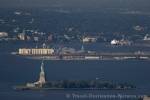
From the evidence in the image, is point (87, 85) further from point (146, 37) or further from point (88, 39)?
point (146, 37)

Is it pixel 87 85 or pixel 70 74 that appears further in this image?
pixel 70 74

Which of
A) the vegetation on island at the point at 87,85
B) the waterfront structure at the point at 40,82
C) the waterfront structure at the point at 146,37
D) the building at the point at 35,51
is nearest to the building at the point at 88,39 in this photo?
the waterfront structure at the point at 146,37

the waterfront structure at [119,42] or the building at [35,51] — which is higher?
the waterfront structure at [119,42]

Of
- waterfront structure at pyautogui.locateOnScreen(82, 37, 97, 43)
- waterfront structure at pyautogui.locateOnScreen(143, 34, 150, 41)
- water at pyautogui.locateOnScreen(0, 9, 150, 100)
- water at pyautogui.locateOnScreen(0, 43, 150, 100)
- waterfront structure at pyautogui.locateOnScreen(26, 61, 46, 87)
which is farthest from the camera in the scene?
waterfront structure at pyautogui.locateOnScreen(143, 34, 150, 41)

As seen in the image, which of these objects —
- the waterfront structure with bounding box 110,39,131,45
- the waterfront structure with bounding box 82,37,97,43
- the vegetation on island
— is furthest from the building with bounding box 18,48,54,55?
the vegetation on island

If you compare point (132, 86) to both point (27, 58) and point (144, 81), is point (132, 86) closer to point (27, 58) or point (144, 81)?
point (144, 81)

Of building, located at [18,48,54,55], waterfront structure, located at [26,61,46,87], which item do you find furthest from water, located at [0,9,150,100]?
building, located at [18,48,54,55]

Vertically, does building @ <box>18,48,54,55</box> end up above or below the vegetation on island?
above

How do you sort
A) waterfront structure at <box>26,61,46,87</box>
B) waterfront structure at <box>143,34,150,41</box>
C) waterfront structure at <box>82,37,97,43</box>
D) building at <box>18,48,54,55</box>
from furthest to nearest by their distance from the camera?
1. waterfront structure at <box>143,34,150,41</box>
2. waterfront structure at <box>82,37,97,43</box>
3. building at <box>18,48,54,55</box>
4. waterfront structure at <box>26,61,46,87</box>

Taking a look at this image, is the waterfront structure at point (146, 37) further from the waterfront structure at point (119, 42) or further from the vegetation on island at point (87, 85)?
the vegetation on island at point (87, 85)

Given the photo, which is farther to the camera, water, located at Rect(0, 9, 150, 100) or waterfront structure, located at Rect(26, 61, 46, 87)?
waterfront structure, located at Rect(26, 61, 46, 87)

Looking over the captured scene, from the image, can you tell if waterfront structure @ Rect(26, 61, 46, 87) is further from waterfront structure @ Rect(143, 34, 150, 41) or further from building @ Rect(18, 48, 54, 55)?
waterfront structure @ Rect(143, 34, 150, 41)

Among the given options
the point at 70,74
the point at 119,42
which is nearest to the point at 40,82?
the point at 70,74
